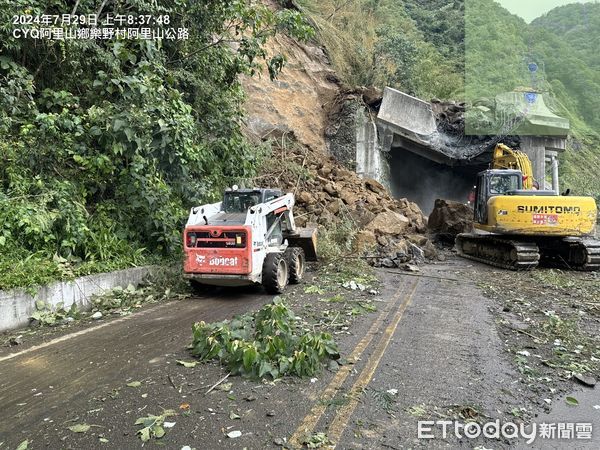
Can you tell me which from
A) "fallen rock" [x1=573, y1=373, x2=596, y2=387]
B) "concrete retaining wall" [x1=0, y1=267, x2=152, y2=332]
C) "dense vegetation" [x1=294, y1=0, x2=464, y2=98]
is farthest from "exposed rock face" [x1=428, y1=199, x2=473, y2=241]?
"fallen rock" [x1=573, y1=373, x2=596, y2=387]

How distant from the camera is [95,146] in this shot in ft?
27.4

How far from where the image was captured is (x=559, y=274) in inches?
440

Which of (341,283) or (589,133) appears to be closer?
(341,283)

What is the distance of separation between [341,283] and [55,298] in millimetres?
4882

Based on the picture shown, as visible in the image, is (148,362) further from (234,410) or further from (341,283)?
(341,283)

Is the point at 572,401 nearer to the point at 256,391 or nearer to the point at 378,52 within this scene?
the point at 256,391

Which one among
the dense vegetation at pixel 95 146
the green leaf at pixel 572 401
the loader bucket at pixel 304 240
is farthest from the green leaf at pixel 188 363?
the loader bucket at pixel 304 240

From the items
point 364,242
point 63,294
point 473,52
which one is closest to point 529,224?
point 364,242

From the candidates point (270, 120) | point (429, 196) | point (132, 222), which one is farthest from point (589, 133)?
point (132, 222)

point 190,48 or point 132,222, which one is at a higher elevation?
point 190,48

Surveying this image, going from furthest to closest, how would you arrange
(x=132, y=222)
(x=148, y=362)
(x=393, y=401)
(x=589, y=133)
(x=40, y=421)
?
(x=589, y=133)
(x=132, y=222)
(x=148, y=362)
(x=393, y=401)
(x=40, y=421)

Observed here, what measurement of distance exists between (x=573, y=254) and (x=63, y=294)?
12.1 metres

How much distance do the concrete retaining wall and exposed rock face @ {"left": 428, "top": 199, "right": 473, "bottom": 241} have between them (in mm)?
12796

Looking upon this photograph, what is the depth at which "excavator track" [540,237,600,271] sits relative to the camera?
37.2ft
